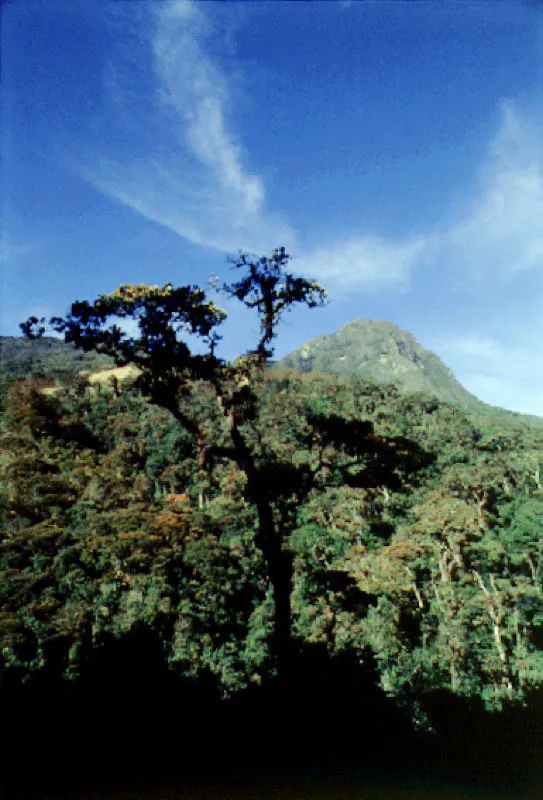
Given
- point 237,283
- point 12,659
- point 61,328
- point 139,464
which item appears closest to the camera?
point 61,328

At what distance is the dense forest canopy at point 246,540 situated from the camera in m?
7.39

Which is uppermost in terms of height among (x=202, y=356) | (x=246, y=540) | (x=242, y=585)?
(x=202, y=356)

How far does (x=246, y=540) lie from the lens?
3741cm

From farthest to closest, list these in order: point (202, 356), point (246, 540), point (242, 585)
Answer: point (246, 540) → point (242, 585) → point (202, 356)

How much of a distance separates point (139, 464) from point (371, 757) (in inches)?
1891

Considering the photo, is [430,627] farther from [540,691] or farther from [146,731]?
[146,731]

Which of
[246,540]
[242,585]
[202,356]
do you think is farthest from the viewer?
[246,540]

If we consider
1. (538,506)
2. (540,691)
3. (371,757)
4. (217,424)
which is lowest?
(540,691)

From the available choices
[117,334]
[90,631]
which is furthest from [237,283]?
[90,631]

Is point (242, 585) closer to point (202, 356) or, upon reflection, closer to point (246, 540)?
point (246, 540)

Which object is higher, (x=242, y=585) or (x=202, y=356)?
(x=202, y=356)

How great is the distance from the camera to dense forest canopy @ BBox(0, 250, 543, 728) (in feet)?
24.2

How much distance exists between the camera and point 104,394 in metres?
62.2

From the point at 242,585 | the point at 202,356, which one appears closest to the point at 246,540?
the point at 242,585
